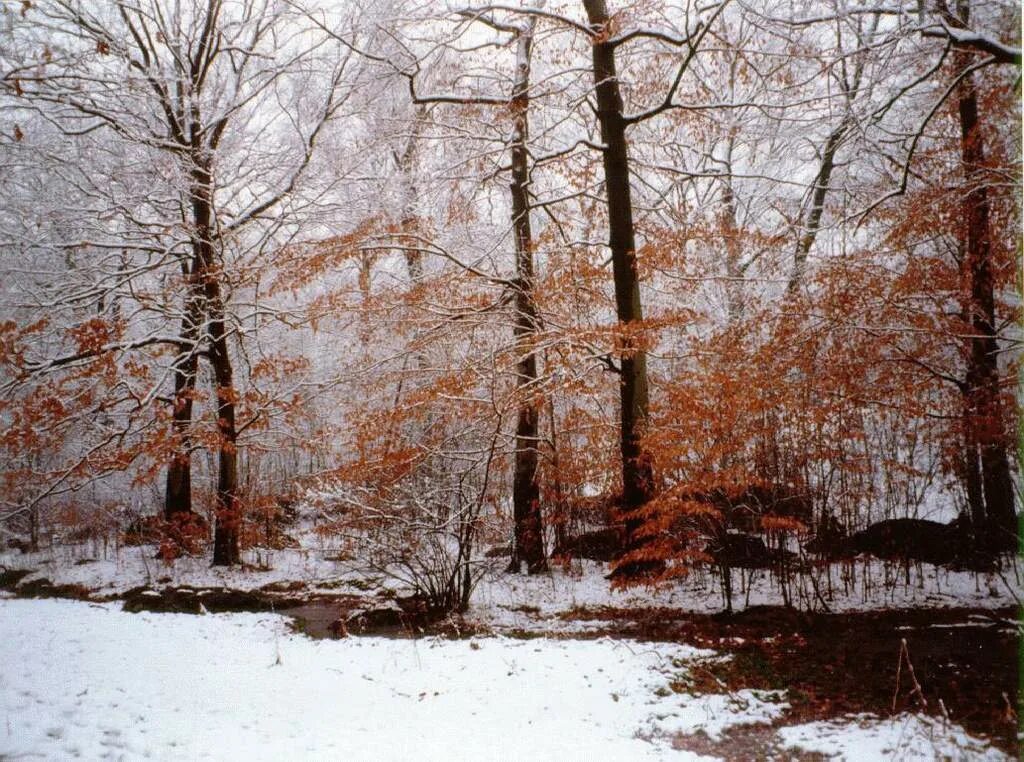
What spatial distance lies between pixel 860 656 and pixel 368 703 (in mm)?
4484

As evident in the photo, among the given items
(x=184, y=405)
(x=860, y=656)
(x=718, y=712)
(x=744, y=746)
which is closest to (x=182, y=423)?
(x=184, y=405)

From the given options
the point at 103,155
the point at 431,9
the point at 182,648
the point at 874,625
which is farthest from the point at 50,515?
the point at 874,625

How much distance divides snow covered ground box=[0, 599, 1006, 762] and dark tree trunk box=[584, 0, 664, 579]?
6.87 feet

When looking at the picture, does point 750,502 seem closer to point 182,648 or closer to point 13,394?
point 182,648

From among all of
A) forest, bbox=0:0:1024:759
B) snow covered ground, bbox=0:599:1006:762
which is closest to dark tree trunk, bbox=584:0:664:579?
forest, bbox=0:0:1024:759

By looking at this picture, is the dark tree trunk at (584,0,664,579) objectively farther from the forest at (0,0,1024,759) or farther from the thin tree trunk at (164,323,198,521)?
the thin tree trunk at (164,323,198,521)

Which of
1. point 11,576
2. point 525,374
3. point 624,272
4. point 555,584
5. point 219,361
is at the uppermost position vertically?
point 624,272

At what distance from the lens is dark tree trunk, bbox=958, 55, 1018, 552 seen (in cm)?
693

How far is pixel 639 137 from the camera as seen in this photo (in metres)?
10.3

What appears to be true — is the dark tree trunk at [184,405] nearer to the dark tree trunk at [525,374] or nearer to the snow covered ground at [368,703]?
the snow covered ground at [368,703]

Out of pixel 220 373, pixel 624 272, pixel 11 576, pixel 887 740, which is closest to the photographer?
pixel 887 740

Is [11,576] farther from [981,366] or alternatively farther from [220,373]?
[981,366]

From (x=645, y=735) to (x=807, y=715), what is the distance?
4.20ft

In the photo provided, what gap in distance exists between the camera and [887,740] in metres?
4.08
